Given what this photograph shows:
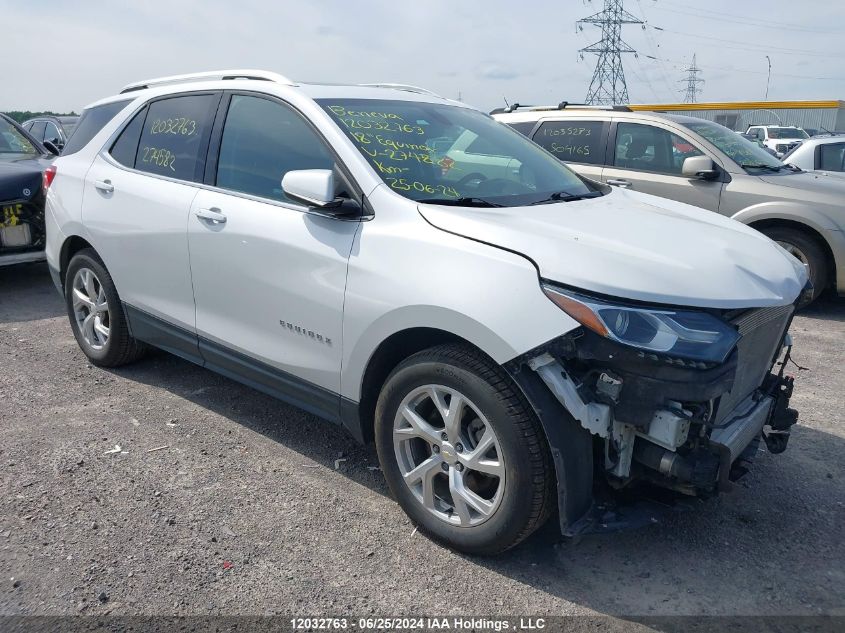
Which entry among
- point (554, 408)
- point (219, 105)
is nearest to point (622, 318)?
point (554, 408)

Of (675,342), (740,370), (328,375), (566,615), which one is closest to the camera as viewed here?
(675,342)

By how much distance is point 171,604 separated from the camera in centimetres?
263

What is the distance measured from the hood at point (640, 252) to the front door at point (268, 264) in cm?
61

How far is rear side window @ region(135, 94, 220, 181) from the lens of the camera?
395cm

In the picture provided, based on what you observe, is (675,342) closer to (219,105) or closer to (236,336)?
(236,336)

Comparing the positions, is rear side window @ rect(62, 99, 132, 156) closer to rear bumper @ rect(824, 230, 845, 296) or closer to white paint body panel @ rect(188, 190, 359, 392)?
white paint body panel @ rect(188, 190, 359, 392)

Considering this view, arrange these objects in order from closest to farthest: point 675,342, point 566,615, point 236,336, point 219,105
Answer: point 675,342
point 566,615
point 236,336
point 219,105

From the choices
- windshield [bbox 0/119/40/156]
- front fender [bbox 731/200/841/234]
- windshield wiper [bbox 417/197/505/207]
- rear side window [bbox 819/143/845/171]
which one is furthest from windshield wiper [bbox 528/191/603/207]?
windshield [bbox 0/119/40/156]

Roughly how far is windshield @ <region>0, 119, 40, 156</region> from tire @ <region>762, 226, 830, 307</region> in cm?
801

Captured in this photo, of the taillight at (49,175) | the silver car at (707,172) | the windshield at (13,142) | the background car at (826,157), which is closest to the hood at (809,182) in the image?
the silver car at (707,172)

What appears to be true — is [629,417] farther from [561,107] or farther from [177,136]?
[561,107]

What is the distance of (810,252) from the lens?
666cm

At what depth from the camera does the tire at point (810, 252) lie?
663 centimetres

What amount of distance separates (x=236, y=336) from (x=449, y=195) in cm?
134
